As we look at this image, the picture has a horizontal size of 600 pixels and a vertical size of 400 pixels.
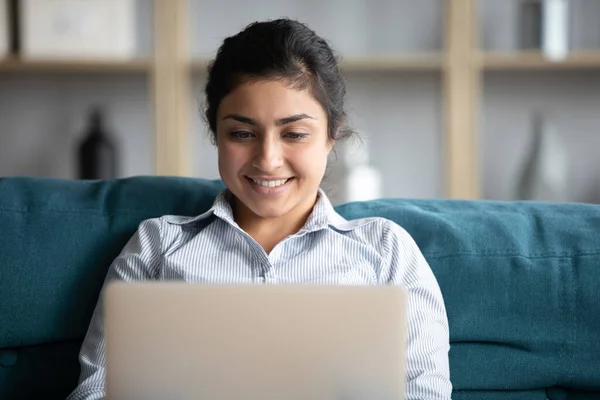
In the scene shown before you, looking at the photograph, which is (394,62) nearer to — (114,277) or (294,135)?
(294,135)

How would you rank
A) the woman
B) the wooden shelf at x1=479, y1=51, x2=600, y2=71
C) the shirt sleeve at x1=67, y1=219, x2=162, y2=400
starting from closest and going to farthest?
the shirt sleeve at x1=67, y1=219, x2=162, y2=400 → the woman → the wooden shelf at x1=479, y1=51, x2=600, y2=71

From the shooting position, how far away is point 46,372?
159cm

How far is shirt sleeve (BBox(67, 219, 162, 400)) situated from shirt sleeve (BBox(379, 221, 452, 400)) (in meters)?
0.43

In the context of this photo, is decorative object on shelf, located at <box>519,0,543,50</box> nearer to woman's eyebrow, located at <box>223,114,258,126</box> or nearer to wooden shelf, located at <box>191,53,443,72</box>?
wooden shelf, located at <box>191,53,443,72</box>

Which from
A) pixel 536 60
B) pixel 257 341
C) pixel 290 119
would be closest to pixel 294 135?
pixel 290 119

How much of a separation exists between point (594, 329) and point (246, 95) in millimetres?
796

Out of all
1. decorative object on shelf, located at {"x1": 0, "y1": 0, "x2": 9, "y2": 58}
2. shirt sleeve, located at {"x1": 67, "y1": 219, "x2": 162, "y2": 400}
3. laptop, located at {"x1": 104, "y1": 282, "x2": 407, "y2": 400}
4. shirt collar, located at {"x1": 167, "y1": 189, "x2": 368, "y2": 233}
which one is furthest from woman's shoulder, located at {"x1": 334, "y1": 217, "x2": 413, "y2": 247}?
decorative object on shelf, located at {"x1": 0, "y1": 0, "x2": 9, "y2": 58}

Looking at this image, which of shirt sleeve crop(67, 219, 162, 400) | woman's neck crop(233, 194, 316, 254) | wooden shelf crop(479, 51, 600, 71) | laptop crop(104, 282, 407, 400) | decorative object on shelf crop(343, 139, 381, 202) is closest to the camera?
laptop crop(104, 282, 407, 400)

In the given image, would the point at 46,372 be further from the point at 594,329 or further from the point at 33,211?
the point at 594,329

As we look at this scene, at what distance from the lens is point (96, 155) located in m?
3.18

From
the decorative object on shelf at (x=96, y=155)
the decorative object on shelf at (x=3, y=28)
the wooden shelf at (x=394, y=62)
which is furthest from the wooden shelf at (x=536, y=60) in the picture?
the decorative object on shelf at (x=3, y=28)

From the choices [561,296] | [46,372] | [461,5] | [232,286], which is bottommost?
[46,372]

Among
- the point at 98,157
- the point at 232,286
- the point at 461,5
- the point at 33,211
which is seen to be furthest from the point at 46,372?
the point at 461,5

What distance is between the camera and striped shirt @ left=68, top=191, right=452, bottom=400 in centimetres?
149
